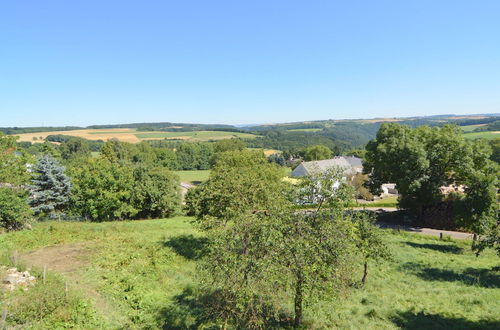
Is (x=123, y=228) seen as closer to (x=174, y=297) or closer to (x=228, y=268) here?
(x=174, y=297)

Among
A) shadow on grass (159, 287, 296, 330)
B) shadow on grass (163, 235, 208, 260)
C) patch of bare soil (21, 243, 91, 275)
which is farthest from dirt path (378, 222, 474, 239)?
patch of bare soil (21, 243, 91, 275)

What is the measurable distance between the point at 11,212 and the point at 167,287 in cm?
1860

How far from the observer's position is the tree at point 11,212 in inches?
971

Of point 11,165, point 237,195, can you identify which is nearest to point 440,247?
point 237,195

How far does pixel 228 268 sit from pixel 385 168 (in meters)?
30.8

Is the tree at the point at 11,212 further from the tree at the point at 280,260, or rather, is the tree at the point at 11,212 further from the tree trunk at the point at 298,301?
the tree trunk at the point at 298,301

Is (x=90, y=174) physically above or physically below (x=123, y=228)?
above

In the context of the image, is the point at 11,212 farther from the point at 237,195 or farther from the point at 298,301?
the point at 298,301

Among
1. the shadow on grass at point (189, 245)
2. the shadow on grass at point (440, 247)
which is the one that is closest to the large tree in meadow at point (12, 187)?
the shadow on grass at point (189, 245)

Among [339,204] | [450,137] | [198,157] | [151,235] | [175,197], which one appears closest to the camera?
[339,204]

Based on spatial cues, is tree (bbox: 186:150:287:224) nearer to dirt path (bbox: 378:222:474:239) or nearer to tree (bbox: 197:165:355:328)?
tree (bbox: 197:165:355:328)

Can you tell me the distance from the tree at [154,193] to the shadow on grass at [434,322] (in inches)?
1173

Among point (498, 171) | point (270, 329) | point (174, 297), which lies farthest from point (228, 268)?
point (498, 171)

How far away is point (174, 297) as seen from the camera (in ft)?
48.1
